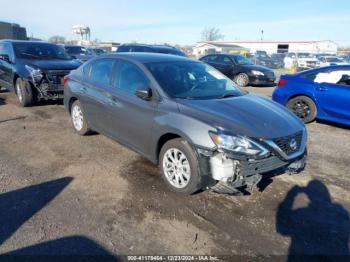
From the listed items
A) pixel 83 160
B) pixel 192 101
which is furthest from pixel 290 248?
pixel 83 160

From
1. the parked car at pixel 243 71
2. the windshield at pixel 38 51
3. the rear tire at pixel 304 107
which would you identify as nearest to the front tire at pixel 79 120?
the windshield at pixel 38 51

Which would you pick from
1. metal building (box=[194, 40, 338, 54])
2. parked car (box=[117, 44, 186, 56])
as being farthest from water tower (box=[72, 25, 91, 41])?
parked car (box=[117, 44, 186, 56])

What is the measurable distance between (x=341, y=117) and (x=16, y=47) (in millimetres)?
8511

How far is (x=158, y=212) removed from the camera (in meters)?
3.67

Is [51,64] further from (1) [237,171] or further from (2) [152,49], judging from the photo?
(1) [237,171]

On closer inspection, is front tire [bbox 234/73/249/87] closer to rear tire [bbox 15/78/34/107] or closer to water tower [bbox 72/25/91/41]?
rear tire [bbox 15/78/34/107]

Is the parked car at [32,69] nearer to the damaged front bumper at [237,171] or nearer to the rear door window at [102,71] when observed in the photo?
the rear door window at [102,71]

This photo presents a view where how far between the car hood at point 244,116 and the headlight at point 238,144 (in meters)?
0.08

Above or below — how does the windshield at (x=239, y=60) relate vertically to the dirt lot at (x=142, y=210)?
above

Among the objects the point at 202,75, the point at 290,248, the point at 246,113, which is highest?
the point at 202,75

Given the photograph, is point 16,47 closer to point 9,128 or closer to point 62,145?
point 9,128

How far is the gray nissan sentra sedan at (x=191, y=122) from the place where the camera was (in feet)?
11.6

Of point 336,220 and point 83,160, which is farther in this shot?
point 83,160

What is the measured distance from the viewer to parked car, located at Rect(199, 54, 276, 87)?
1462cm
